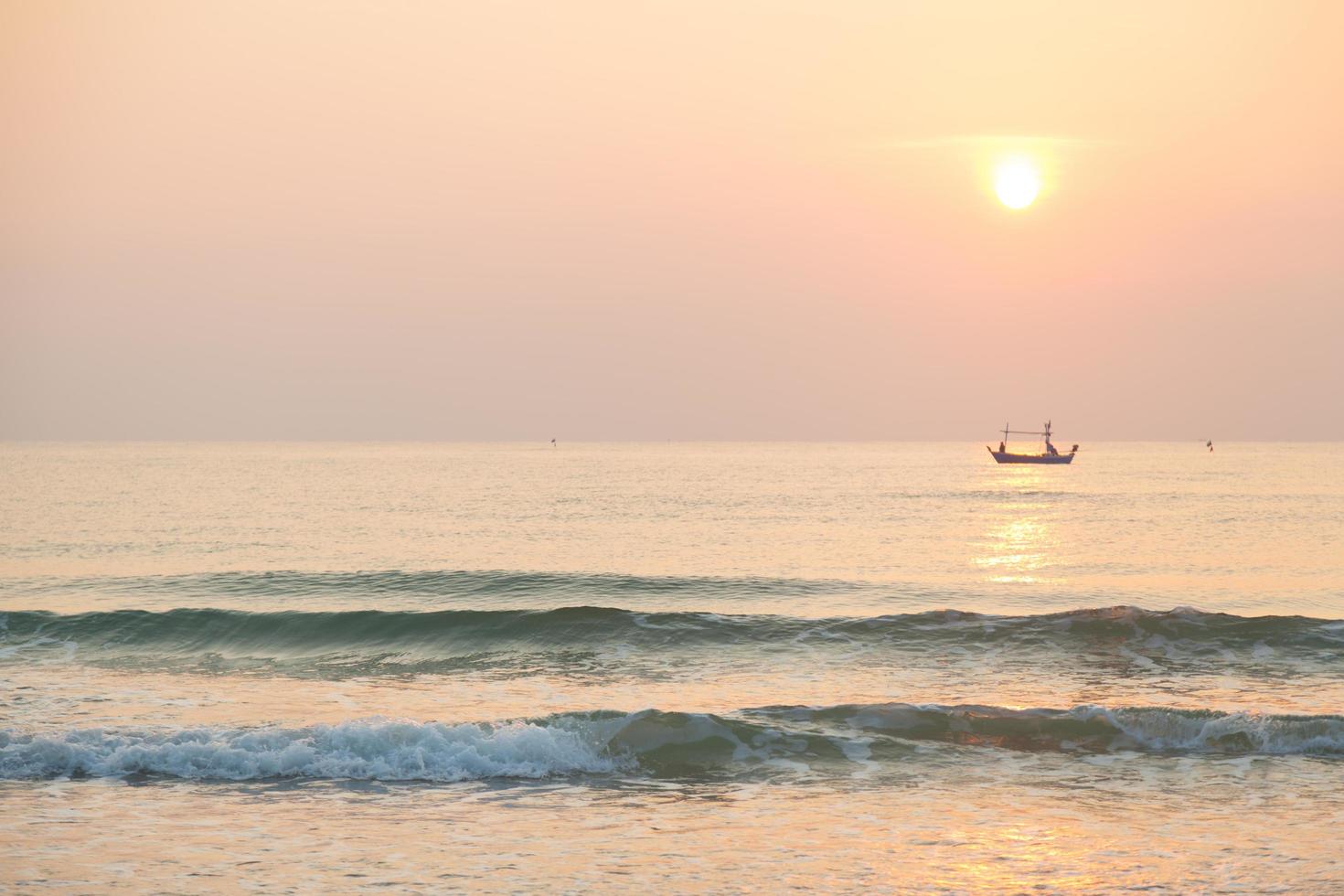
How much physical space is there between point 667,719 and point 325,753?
5546 millimetres

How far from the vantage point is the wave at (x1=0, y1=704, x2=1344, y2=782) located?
17672 mm

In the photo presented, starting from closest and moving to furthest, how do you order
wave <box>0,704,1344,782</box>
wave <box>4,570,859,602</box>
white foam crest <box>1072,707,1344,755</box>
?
wave <box>0,704,1344,782</box> → white foam crest <box>1072,707,1344,755</box> → wave <box>4,570,859,602</box>

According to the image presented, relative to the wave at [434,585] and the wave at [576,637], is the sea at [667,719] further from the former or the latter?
the wave at [434,585]

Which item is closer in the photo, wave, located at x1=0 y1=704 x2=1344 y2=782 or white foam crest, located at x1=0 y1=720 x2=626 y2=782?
white foam crest, located at x1=0 y1=720 x2=626 y2=782

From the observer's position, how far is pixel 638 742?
1914 cm

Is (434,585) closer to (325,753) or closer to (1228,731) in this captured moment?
(325,753)

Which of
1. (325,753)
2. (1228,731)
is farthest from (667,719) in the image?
(1228,731)

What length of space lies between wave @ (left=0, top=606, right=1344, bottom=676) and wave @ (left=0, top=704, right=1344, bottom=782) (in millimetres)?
8594

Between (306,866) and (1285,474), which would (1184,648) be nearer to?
(306,866)

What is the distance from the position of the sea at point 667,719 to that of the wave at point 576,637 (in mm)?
152

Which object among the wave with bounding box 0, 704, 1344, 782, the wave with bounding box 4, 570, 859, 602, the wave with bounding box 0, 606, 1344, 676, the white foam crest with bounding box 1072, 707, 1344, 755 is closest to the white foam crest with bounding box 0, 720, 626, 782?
the wave with bounding box 0, 704, 1344, 782

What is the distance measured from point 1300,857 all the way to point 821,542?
4849cm

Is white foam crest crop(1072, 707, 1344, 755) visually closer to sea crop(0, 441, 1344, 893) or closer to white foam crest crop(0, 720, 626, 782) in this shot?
sea crop(0, 441, 1344, 893)

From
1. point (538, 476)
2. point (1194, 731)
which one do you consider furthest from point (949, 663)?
point (538, 476)
